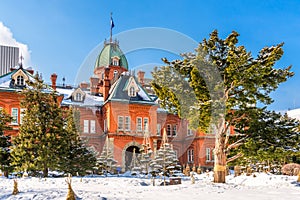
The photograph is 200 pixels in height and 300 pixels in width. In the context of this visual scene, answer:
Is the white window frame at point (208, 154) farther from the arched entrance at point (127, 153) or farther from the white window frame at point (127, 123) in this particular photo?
the white window frame at point (127, 123)

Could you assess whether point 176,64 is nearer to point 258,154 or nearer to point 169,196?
point 258,154

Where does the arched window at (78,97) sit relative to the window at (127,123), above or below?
above

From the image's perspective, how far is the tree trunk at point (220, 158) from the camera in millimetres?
18109

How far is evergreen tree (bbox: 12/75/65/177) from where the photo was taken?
2097 cm

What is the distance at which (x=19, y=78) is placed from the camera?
3566cm

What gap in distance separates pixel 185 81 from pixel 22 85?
2186 cm

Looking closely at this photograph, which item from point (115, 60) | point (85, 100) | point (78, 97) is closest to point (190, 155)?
point (85, 100)

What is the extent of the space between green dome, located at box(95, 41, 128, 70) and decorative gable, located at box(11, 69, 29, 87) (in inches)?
758

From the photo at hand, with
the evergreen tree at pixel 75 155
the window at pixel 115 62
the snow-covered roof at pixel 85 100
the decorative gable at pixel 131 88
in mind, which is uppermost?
the window at pixel 115 62

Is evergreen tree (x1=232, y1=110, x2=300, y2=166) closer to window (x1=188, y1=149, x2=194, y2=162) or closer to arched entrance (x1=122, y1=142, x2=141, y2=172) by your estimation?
arched entrance (x1=122, y1=142, x2=141, y2=172)

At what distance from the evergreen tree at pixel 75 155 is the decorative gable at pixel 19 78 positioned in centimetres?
1303

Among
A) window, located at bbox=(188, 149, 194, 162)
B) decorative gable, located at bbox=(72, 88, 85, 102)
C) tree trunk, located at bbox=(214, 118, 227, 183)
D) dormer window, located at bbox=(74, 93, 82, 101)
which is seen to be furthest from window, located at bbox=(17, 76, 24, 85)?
tree trunk, located at bbox=(214, 118, 227, 183)

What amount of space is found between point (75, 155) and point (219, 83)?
11.1m

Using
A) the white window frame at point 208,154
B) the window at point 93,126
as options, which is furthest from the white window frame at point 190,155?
the window at point 93,126
